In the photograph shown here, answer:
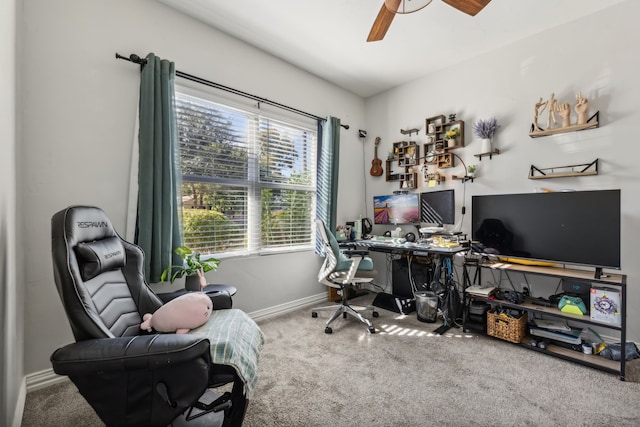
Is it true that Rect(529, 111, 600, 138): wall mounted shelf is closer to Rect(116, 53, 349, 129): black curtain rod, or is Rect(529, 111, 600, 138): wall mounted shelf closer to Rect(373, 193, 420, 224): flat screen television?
Rect(373, 193, 420, 224): flat screen television

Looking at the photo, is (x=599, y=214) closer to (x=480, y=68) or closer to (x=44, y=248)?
(x=480, y=68)

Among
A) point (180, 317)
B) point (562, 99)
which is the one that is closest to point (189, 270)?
point (180, 317)

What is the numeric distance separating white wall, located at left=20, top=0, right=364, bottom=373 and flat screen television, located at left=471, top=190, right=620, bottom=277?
252 centimetres

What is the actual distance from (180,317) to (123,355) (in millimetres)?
385

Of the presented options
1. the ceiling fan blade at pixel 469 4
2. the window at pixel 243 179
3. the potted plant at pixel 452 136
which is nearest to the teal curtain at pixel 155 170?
the window at pixel 243 179

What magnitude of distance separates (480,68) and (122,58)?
332cm

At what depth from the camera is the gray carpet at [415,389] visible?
146 cm

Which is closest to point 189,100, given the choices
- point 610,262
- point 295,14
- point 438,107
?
point 295,14

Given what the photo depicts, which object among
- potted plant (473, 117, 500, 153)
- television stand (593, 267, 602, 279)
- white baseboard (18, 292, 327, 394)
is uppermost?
potted plant (473, 117, 500, 153)

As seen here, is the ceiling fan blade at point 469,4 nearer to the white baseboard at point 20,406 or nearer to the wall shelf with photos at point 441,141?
the wall shelf with photos at point 441,141

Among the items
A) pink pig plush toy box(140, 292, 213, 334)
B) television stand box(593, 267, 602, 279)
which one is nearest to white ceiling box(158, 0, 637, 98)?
television stand box(593, 267, 602, 279)

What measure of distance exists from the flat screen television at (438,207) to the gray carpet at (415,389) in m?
1.26

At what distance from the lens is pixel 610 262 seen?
79.0 inches

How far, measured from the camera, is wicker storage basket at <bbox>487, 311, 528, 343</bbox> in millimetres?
2236
